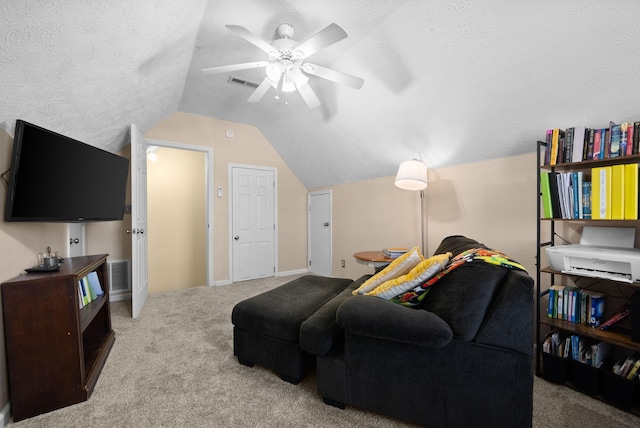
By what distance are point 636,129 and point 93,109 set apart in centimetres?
367

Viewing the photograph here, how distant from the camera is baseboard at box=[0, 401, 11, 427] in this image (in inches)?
57.2

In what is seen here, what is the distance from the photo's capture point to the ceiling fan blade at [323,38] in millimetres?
1619

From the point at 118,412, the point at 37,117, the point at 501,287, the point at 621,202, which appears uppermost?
the point at 37,117

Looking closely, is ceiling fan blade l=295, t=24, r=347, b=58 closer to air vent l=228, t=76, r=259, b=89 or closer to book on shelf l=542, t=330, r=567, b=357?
air vent l=228, t=76, r=259, b=89

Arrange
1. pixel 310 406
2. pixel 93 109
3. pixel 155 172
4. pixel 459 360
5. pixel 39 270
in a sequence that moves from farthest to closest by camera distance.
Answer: pixel 155 172 < pixel 93 109 < pixel 39 270 < pixel 310 406 < pixel 459 360

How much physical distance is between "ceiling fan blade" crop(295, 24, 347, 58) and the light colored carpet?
2.19m

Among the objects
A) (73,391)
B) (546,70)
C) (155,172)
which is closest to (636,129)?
(546,70)

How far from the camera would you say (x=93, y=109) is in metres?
2.20

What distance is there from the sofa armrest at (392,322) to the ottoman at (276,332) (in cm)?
48

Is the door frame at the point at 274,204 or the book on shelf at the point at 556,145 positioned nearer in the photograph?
the book on shelf at the point at 556,145

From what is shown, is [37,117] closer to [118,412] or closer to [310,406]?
[118,412]

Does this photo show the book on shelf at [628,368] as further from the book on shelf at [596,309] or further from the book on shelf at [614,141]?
the book on shelf at [614,141]

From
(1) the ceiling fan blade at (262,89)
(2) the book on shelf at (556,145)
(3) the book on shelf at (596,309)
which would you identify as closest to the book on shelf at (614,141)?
(2) the book on shelf at (556,145)

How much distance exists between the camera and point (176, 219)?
15.9 ft
